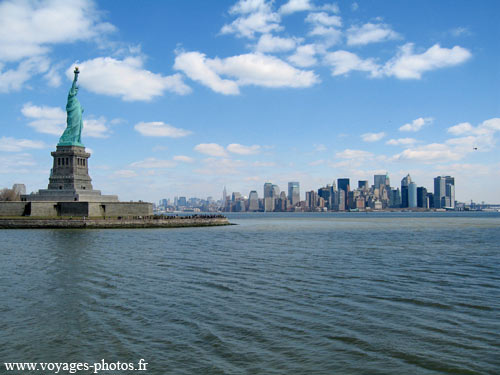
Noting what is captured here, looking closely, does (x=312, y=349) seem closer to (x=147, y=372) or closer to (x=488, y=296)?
(x=147, y=372)

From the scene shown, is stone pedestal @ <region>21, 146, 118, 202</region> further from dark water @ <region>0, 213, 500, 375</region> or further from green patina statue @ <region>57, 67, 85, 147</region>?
dark water @ <region>0, 213, 500, 375</region>

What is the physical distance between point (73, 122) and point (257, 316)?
78.5 meters

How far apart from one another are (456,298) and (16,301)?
1843 centimetres

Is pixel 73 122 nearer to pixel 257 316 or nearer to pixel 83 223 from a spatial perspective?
pixel 83 223

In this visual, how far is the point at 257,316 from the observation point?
1633 cm

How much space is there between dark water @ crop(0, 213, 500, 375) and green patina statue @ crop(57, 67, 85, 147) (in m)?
58.4

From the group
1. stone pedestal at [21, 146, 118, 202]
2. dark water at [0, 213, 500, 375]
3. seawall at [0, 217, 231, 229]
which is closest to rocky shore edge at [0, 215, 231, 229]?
seawall at [0, 217, 231, 229]

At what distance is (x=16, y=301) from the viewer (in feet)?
60.9

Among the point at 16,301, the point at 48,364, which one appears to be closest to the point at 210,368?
the point at 48,364

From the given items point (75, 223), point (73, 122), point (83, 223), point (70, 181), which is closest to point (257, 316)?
point (83, 223)

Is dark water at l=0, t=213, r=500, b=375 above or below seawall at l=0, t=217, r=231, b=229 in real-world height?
below

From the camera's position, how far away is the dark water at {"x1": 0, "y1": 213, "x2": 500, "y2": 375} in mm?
12250

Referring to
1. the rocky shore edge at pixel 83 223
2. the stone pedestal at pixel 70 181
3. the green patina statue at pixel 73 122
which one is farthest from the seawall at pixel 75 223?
the green patina statue at pixel 73 122

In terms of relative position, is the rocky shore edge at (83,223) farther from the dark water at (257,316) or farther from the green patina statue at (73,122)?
the dark water at (257,316)
